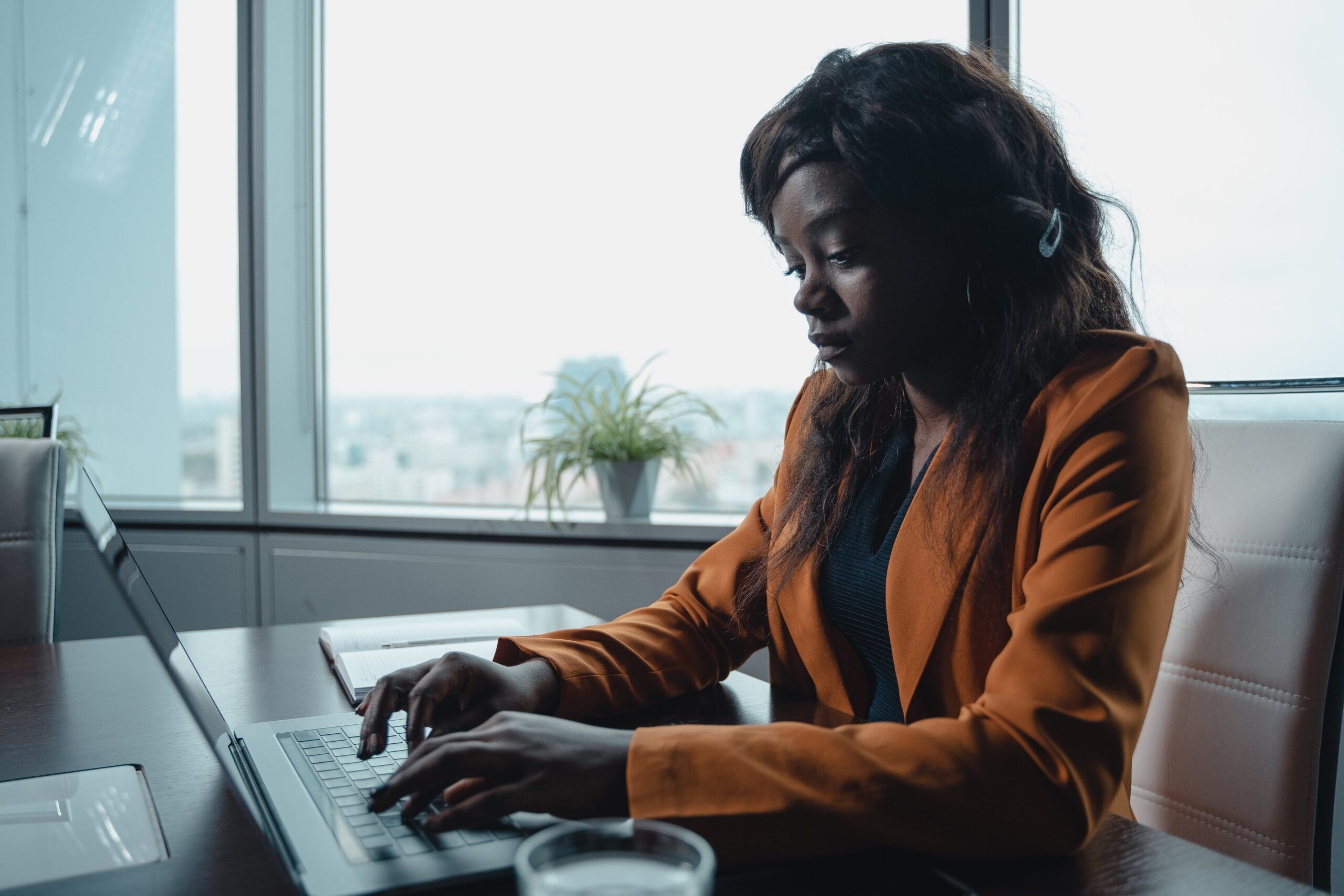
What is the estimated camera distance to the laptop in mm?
617

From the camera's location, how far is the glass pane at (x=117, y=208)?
9.49 ft

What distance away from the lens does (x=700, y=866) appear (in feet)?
1.33

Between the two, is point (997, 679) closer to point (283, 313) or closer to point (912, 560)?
point (912, 560)

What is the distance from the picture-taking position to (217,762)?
884 mm

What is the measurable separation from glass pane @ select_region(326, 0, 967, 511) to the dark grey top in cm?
130

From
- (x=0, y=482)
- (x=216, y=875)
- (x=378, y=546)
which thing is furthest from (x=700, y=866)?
(x=378, y=546)

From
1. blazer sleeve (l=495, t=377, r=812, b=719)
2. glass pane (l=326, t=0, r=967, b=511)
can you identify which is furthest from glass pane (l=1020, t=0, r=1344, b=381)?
blazer sleeve (l=495, t=377, r=812, b=719)

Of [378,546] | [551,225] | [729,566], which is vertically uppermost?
[551,225]

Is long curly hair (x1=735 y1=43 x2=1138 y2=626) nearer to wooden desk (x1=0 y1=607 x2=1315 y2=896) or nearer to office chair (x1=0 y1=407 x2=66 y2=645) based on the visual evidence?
wooden desk (x1=0 y1=607 x2=1315 y2=896)

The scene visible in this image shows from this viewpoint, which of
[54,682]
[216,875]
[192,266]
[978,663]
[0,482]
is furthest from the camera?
[192,266]

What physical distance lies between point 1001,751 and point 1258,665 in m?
0.43

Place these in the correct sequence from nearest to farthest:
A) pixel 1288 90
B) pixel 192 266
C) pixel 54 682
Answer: pixel 54 682, pixel 1288 90, pixel 192 266

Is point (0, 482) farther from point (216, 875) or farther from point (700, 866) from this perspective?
point (700, 866)

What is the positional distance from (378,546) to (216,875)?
2.10 m
